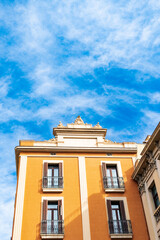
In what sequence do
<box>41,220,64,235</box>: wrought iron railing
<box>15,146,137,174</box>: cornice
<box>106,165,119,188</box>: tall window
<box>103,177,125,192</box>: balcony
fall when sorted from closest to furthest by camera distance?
<box>41,220,64,235</box>: wrought iron railing
<box>103,177,125,192</box>: balcony
<box>106,165,119,188</box>: tall window
<box>15,146,137,174</box>: cornice

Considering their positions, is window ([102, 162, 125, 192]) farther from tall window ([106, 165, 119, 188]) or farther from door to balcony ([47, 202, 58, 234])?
door to balcony ([47, 202, 58, 234])

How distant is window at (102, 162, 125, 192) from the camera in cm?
2511

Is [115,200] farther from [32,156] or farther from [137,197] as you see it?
[32,156]

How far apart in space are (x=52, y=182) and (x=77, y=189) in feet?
6.62

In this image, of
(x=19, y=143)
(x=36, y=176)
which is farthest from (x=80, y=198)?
(x=19, y=143)

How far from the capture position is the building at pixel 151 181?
21.6 m

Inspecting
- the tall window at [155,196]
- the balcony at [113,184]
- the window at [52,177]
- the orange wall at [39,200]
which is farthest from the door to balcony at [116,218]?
the window at [52,177]

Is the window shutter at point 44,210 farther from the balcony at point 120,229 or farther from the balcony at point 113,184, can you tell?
the balcony at point 113,184

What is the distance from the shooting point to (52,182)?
2508 cm

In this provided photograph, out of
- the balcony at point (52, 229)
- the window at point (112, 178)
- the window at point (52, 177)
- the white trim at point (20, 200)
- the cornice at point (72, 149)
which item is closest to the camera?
the balcony at point (52, 229)

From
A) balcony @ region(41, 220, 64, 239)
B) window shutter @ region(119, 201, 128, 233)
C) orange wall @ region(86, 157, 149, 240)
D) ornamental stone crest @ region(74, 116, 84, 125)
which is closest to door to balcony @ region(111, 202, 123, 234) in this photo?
window shutter @ region(119, 201, 128, 233)

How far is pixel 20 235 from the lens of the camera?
21859mm

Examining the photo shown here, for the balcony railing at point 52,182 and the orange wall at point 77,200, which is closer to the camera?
the orange wall at point 77,200

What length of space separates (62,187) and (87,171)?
2.59 metres
